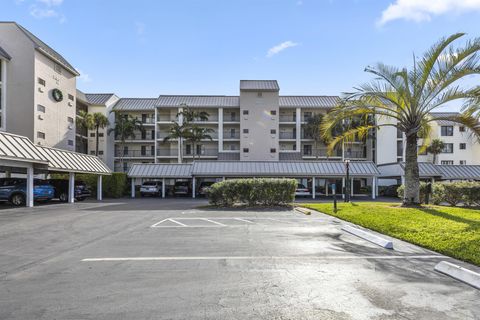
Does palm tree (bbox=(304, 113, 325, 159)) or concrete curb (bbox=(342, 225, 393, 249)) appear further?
palm tree (bbox=(304, 113, 325, 159))

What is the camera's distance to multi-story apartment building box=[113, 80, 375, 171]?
49.6 m

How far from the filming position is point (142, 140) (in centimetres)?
5366

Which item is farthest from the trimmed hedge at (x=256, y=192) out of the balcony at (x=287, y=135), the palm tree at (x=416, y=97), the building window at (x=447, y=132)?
the building window at (x=447, y=132)

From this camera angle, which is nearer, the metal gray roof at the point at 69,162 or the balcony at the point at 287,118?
the metal gray roof at the point at 69,162

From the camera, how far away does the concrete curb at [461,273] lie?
5335 millimetres

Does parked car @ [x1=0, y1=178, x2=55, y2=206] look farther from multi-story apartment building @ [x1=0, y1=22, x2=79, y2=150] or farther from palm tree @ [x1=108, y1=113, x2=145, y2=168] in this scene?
palm tree @ [x1=108, y1=113, x2=145, y2=168]

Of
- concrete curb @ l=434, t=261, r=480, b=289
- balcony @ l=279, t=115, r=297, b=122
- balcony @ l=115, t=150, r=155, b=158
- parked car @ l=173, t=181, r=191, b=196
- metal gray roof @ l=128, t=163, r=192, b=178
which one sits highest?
balcony @ l=279, t=115, r=297, b=122

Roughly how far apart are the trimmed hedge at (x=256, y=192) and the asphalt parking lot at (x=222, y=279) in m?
10.5

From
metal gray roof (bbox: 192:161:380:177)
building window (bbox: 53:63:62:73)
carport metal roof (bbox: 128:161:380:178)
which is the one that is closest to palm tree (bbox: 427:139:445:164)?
carport metal roof (bbox: 128:161:380:178)

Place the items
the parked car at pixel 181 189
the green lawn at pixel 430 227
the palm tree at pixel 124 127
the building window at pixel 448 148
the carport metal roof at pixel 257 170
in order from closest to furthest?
the green lawn at pixel 430 227 → the carport metal roof at pixel 257 170 → the parked car at pixel 181 189 → the palm tree at pixel 124 127 → the building window at pixel 448 148

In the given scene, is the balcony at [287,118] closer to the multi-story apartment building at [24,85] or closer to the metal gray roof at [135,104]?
the metal gray roof at [135,104]

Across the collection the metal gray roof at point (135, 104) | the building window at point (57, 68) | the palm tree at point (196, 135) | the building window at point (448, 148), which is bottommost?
the building window at point (448, 148)

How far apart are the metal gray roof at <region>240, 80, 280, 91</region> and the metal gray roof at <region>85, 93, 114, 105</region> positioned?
20676mm

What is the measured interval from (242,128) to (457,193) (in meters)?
33.7
